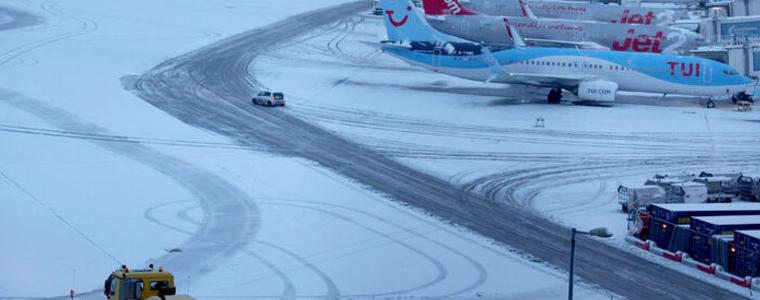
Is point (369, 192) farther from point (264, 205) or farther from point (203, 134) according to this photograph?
point (203, 134)

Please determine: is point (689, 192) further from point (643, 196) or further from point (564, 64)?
point (564, 64)

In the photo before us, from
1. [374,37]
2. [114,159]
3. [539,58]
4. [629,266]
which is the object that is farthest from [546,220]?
[374,37]

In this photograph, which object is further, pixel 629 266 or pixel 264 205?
pixel 264 205

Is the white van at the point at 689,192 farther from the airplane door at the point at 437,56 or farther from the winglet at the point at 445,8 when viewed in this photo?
the winglet at the point at 445,8

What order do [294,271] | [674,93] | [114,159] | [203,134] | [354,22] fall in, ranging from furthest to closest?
[354,22] → [674,93] → [203,134] → [114,159] → [294,271]

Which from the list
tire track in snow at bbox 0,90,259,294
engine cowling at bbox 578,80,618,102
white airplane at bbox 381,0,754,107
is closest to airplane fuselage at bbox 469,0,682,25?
white airplane at bbox 381,0,754,107

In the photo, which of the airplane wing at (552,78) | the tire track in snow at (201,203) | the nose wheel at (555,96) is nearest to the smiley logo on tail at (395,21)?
the airplane wing at (552,78)

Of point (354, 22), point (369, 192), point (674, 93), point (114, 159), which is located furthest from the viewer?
point (354, 22)
